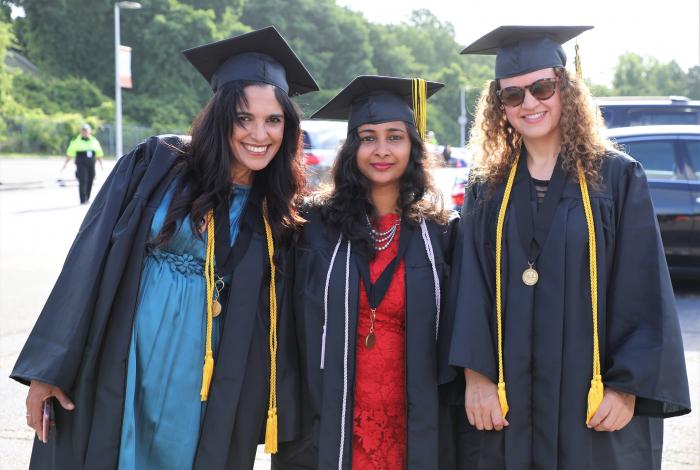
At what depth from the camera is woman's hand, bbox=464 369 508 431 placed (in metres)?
2.54

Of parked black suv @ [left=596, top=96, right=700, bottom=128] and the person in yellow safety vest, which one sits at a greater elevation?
parked black suv @ [left=596, top=96, right=700, bottom=128]

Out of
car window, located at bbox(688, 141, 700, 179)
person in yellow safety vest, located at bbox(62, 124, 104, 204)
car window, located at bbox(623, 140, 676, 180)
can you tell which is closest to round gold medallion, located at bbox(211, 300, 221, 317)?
car window, located at bbox(623, 140, 676, 180)

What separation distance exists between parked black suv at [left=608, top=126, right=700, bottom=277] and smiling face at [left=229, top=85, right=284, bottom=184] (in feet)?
15.9

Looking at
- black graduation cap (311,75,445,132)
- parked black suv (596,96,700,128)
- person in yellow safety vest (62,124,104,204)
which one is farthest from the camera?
person in yellow safety vest (62,124,104,204)

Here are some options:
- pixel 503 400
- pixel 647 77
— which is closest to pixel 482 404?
pixel 503 400

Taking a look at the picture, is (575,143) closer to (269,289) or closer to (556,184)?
(556,184)

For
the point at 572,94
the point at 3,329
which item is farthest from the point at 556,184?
the point at 3,329

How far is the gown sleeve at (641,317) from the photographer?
2414 millimetres

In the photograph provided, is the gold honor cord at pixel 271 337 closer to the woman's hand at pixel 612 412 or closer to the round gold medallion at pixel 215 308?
the round gold medallion at pixel 215 308

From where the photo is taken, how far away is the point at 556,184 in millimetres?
2566

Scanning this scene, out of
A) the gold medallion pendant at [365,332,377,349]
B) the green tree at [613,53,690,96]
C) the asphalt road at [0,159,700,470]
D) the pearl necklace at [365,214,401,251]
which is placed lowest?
the asphalt road at [0,159,700,470]

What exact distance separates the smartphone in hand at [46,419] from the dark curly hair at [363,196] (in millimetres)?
1187

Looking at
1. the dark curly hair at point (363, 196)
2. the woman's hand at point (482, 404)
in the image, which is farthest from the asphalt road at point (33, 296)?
the woman's hand at point (482, 404)

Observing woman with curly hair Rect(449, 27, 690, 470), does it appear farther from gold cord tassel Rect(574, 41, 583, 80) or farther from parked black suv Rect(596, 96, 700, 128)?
parked black suv Rect(596, 96, 700, 128)
